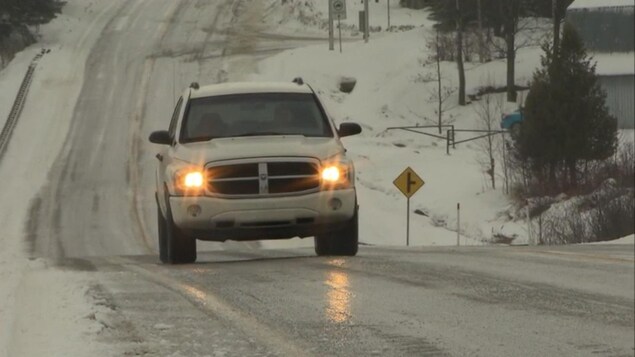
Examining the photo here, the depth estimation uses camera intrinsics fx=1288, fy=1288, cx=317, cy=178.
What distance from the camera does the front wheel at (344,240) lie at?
11.9m

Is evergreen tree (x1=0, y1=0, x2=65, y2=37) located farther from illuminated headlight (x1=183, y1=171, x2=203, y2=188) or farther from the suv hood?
illuminated headlight (x1=183, y1=171, x2=203, y2=188)

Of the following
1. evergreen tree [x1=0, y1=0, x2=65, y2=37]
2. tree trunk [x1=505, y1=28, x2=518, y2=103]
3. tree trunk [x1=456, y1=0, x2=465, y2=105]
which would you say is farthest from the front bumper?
tree trunk [x1=456, y1=0, x2=465, y2=105]

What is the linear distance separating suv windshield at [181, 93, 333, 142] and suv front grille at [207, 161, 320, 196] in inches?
29.5

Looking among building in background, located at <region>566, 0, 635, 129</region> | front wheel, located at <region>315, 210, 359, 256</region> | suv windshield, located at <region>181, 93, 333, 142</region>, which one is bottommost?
front wheel, located at <region>315, 210, 359, 256</region>

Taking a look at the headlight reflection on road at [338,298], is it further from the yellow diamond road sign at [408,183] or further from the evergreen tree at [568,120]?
the yellow diamond road sign at [408,183]

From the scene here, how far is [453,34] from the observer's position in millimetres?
50125

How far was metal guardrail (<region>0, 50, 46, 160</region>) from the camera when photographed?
38.9 meters

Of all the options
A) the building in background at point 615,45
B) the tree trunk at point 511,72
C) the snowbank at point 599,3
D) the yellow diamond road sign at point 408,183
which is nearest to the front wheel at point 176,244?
the snowbank at point 599,3

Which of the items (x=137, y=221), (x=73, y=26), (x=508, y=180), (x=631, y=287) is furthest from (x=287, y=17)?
(x=631, y=287)

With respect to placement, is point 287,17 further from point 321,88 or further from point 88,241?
point 88,241

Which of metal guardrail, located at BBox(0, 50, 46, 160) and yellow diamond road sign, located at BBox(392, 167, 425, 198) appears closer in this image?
yellow diamond road sign, located at BBox(392, 167, 425, 198)

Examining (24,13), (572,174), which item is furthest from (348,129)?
(24,13)

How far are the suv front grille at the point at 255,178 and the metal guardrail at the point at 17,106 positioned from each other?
27.0 metres

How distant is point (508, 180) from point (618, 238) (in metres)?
17.4
